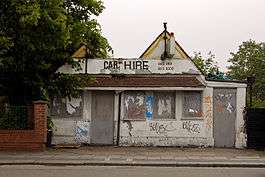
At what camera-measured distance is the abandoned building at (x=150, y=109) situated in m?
24.5

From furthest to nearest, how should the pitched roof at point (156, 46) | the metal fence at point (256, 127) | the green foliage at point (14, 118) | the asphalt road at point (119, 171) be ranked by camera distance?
1. the pitched roof at point (156, 46)
2. the metal fence at point (256, 127)
3. the green foliage at point (14, 118)
4. the asphalt road at point (119, 171)

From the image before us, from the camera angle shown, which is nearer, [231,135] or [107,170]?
[107,170]

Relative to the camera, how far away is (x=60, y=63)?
2462cm

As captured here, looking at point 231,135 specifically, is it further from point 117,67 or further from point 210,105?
point 117,67

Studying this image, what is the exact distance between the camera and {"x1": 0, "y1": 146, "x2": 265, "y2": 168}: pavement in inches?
712

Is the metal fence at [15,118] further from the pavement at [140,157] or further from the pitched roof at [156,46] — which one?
the pitched roof at [156,46]

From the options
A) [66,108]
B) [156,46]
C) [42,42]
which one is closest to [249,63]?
[156,46]

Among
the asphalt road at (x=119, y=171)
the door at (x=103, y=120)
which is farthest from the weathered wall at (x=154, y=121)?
the asphalt road at (x=119, y=171)

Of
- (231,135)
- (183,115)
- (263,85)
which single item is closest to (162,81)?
(183,115)

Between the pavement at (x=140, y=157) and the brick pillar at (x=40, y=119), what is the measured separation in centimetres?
66

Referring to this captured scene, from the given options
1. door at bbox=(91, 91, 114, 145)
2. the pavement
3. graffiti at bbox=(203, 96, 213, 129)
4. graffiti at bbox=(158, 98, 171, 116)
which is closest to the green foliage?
the pavement

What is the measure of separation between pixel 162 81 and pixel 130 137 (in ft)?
9.46

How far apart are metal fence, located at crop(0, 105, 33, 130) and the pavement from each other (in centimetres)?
135

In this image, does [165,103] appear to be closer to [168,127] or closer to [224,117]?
[168,127]
